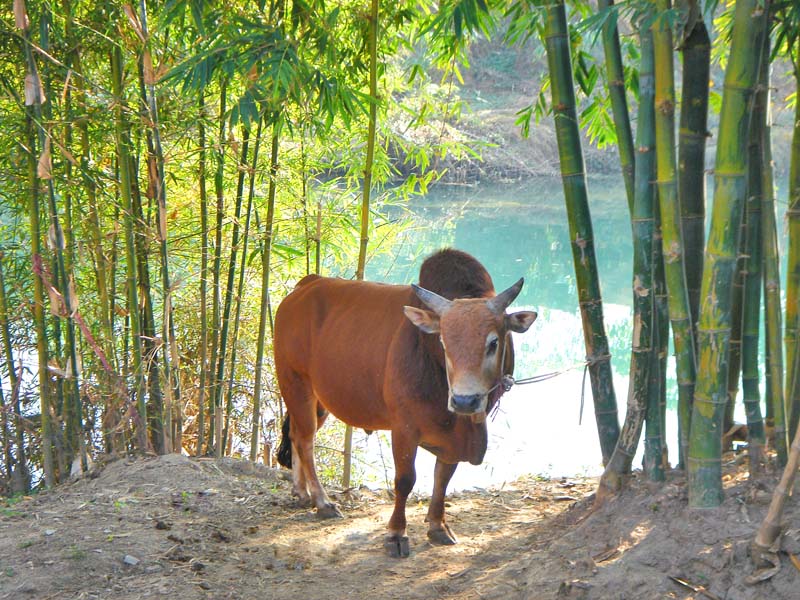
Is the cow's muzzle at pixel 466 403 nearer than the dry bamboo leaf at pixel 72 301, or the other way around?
the cow's muzzle at pixel 466 403

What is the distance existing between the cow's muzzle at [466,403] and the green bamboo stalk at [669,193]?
745mm

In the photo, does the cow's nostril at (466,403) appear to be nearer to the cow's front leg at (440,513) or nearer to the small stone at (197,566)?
the cow's front leg at (440,513)

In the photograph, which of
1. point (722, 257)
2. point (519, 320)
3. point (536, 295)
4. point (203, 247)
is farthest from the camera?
point (536, 295)

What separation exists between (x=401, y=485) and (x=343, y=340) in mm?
774

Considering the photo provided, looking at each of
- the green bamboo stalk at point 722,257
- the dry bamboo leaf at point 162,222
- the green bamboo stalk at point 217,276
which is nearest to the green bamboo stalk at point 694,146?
the green bamboo stalk at point 722,257

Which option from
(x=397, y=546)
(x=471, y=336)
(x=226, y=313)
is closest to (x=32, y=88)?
(x=226, y=313)

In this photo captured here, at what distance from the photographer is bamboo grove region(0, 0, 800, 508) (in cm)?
304

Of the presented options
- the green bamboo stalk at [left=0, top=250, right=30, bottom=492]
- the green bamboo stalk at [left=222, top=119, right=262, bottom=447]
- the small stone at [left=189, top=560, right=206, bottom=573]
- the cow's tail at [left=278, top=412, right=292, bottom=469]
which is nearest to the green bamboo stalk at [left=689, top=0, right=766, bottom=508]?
the small stone at [left=189, top=560, right=206, bottom=573]

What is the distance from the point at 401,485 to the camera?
156 inches

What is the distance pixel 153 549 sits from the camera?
368cm

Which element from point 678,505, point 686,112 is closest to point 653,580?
point 678,505

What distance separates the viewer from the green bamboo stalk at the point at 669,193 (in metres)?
2.98

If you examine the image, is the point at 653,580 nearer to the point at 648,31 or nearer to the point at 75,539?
the point at 648,31

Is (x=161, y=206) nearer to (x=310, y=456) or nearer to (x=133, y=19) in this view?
(x=133, y=19)
